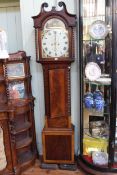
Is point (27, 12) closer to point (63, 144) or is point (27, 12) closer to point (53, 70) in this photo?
point (53, 70)

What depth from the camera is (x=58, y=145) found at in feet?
7.41

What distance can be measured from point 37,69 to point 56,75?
311 millimetres

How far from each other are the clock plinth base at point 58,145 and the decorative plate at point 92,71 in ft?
1.96

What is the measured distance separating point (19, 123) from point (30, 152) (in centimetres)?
40

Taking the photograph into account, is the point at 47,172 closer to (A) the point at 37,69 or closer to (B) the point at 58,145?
(B) the point at 58,145

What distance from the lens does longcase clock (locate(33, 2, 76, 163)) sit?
6.51 ft

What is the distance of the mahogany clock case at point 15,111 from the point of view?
6.80ft

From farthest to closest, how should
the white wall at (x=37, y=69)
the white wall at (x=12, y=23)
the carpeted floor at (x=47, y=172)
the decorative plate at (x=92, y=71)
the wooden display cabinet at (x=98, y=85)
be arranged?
the white wall at (x=12, y=23), the carpeted floor at (x=47, y=172), the white wall at (x=37, y=69), the decorative plate at (x=92, y=71), the wooden display cabinet at (x=98, y=85)

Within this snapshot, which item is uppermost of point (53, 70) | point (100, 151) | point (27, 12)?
point (27, 12)

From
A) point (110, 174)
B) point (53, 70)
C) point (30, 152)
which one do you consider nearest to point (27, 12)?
point (53, 70)

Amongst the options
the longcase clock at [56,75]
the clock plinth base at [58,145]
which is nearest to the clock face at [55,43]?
the longcase clock at [56,75]

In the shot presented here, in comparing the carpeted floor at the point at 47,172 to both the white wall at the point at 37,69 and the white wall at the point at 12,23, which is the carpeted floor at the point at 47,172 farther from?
the white wall at the point at 12,23

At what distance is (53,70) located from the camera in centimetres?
209

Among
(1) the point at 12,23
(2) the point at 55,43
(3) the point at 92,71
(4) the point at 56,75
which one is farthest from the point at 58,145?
(1) the point at 12,23
